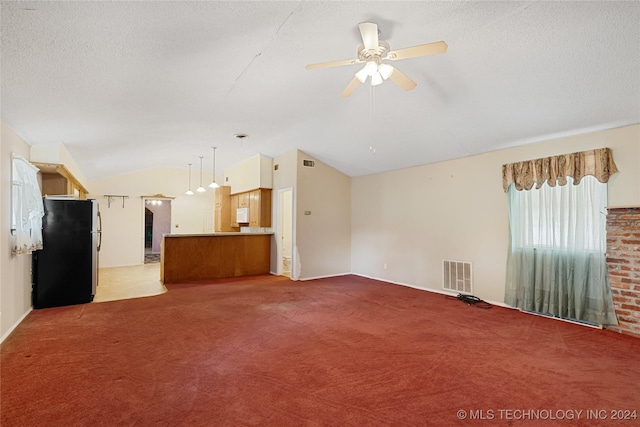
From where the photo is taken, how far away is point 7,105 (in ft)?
9.60

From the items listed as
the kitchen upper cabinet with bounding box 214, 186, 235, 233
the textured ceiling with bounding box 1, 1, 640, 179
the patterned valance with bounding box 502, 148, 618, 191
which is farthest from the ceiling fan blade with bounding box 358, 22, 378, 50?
the kitchen upper cabinet with bounding box 214, 186, 235, 233

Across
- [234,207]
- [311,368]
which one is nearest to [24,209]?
[311,368]

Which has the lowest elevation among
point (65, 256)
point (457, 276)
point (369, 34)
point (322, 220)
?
point (457, 276)

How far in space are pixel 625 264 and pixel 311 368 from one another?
3667mm

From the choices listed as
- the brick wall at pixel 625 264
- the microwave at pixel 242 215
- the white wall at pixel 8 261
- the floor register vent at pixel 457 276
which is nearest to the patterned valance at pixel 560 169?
the brick wall at pixel 625 264

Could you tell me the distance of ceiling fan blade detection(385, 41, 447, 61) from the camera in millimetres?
2084

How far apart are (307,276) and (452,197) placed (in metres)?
3.26

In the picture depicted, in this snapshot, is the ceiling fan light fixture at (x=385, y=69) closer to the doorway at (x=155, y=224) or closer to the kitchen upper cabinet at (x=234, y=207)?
the kitchen upper cabinet at (x=234, y=207)

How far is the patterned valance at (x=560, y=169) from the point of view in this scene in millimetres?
3527

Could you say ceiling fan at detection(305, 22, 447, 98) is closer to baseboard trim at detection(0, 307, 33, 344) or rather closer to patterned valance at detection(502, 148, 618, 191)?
patterned valance at detection(502, 148, 618, 191)

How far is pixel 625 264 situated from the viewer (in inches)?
134

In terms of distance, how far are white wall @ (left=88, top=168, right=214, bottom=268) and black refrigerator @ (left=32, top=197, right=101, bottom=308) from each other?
13.2 ft

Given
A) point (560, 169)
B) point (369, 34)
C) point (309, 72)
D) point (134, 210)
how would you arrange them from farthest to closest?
1. point (134, 210)
2. point (560, 169)
3. point (309, 72)
4. point (369, 34)

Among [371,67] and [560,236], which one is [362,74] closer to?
[371,67]
